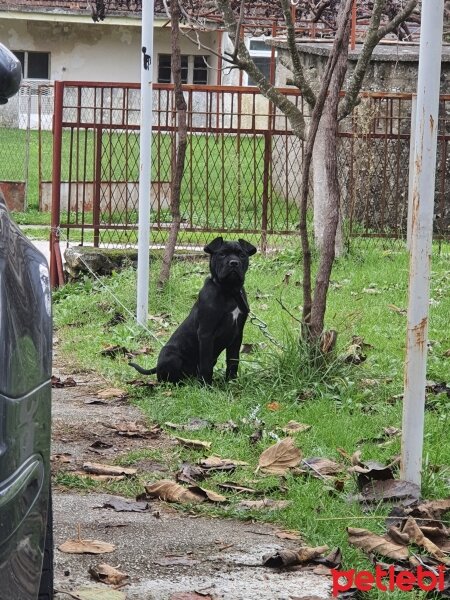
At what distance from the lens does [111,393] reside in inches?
293

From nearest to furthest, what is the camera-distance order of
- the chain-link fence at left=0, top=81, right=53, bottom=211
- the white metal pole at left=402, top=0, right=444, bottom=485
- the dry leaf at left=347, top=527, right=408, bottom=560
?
the dry leaf at left=347, top=527, right=408, bottom=560
the white metal pole at left=402, top=0, right=444, bottom=485
the chain-link fence at left=0, top=81, right=53, bottom=211

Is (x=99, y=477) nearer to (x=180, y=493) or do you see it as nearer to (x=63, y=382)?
(x=180, y=493)

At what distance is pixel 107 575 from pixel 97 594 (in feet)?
0.62

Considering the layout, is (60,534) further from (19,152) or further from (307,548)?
(19,152)

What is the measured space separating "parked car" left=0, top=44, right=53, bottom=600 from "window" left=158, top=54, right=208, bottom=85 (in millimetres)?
32864

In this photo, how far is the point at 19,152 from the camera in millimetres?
24953

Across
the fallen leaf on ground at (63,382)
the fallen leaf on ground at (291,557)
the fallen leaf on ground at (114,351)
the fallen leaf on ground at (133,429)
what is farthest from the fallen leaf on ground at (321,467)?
the fallen leaf on ground at (114,351)

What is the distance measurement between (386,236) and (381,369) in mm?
5933

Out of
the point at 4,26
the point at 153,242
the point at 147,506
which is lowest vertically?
A: the point at 147,506

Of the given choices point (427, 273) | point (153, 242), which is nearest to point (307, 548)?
point (427, 273)

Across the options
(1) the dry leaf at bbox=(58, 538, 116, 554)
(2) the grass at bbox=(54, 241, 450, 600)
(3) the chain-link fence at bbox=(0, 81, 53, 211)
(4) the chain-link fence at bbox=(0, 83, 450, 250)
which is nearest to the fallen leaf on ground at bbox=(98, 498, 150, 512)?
(2) the grass at bbox=(54, 241, 450, 600)

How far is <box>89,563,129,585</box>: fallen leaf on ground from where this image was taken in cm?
411

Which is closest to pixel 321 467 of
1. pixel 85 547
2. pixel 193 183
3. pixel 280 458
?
pixel 280 458

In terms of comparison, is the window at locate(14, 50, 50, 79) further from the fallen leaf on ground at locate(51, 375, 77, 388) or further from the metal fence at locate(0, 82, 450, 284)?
the fallen leaf on ground at locate(51, 375, 77, 388)
